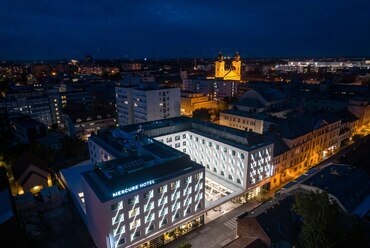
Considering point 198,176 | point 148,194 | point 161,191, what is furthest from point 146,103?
point 148,194

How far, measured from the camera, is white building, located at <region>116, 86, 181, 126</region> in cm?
10656

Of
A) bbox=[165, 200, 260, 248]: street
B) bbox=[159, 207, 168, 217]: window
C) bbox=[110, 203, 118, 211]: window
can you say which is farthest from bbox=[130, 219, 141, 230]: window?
bbox=[165, 200, 260, 248]: street

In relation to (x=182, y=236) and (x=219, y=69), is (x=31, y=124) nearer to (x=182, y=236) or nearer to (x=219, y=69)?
(x=182, y=236)

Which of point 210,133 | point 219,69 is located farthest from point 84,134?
point 219,69

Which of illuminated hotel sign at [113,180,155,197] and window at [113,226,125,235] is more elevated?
illuminated hotel sign at [113,180,155,197]

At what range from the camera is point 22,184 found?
66.1 m

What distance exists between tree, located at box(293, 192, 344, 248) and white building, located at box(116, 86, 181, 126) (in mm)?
79819

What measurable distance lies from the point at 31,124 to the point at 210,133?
78.0 m

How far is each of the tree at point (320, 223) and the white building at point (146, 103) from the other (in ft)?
262

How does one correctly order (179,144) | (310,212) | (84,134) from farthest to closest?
(84,134), (179,144), (310,212)

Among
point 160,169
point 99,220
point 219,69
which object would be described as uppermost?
point 219,69

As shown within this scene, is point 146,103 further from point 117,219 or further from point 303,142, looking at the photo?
point 117,219

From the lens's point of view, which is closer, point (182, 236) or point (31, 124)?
point (182, 236)

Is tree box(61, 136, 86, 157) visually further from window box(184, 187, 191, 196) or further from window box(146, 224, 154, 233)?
window box(184, 187, 191, 196)
